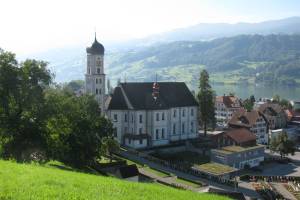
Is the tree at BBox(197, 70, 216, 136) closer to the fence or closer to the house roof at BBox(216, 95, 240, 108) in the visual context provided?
the fence

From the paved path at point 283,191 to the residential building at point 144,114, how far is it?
60.8ft

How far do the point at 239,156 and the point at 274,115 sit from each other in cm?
3423

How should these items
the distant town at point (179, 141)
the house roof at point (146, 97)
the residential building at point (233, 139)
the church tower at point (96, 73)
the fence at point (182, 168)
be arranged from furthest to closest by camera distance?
the residential building at point (233, 139) < the church tower at point (96, 73) < the house roof at point (146, 97) < the distant town at point (179, 141) < the fence at point (182, 168)

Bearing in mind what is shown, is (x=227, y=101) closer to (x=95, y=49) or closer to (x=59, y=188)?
(x=95, y=49)

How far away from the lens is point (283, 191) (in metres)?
47.1

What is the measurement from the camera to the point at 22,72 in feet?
112

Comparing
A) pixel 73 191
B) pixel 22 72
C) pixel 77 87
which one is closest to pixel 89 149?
pixel 22 72

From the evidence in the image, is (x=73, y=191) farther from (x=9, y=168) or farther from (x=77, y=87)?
(x=77, y=87)

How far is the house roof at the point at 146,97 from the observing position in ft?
202

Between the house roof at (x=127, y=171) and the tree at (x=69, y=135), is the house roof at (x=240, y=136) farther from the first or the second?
the tree at (x=69, y=135)

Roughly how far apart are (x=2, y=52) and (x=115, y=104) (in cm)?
2931

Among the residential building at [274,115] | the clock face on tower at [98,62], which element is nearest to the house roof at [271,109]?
the residential building at [274,115]

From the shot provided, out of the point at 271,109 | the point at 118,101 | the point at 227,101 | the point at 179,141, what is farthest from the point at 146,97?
the point at 227,101

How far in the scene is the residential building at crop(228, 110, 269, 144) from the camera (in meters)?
79.4
